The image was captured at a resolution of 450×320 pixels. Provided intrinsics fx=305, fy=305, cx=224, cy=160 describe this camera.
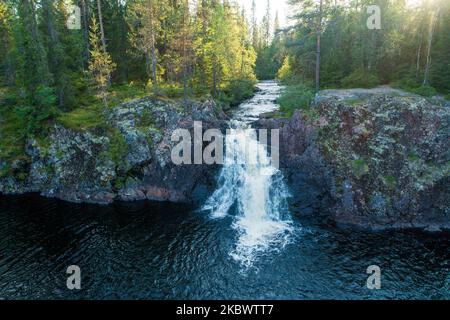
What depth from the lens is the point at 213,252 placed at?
20.9 m

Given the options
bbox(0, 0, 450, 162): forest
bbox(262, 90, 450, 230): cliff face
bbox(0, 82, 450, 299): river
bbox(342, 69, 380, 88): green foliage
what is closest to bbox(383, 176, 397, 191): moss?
bbox(262, 90, 450, 230): cliff face

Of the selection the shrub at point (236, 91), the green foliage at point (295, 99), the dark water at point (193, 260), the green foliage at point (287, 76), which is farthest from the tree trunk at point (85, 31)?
the green foliage at point (295, 99)

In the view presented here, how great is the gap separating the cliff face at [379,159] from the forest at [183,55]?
5.05m

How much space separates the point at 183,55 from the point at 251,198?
19148 mm

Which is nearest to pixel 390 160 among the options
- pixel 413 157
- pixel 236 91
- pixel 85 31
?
pixel 413 157

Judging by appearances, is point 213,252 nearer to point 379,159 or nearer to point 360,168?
point 360,168

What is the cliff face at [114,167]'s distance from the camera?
2934 cm

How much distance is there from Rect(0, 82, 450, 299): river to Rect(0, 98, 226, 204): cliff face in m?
1.60

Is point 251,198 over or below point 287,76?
below

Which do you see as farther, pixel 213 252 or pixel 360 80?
pixel 360 80

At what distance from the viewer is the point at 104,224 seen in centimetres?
2491

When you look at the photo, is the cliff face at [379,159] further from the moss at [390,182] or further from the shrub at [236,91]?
the shrub at [236,91]
